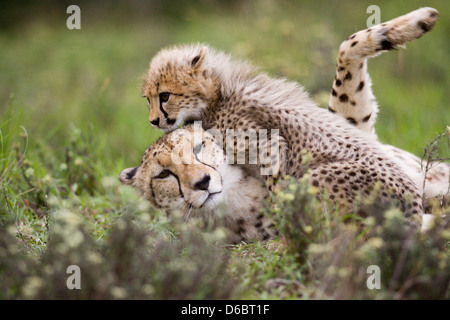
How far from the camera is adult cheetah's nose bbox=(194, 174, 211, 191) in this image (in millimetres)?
3198

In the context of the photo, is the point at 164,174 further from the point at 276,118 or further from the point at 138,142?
the point at 138,142

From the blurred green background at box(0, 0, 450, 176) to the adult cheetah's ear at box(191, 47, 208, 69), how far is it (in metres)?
0.57

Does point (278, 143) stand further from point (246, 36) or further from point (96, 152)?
point (246, 36)

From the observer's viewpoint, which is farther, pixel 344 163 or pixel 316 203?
pixel 344 163

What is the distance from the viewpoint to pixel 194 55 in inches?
157

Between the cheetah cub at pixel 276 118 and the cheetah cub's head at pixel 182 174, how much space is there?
0.67 ft

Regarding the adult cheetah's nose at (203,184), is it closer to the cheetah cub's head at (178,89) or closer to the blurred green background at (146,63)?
the cheetah cub's head at (178,89)

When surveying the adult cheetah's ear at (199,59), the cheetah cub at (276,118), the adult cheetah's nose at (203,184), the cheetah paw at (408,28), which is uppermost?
the cheetah paw at (408,28)

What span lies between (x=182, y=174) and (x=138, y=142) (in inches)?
117

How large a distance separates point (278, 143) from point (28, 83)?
18.1ft

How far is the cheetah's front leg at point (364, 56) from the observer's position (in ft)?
12.4

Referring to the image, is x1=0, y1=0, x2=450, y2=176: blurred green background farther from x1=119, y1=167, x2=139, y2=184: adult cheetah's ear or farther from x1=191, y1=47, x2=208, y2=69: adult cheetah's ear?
x1=119, y1=167, x2=139, y2=184: adult cheetah's ear

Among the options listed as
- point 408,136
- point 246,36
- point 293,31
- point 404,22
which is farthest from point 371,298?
point 246,36

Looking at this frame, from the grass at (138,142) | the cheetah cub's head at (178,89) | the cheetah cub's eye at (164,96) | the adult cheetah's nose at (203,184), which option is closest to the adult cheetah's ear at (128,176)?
the grass at (138,142)
